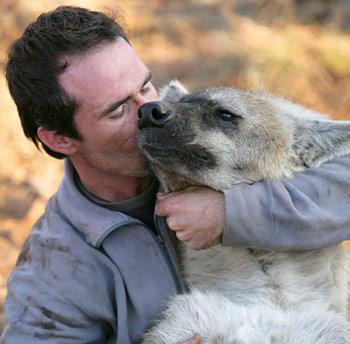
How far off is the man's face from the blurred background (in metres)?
2.77

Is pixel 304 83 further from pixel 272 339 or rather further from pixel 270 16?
pixel 272 339

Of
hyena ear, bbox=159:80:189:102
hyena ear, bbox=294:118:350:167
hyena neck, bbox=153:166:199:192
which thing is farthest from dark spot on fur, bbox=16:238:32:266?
hyena ear, bbox=294:118:350:167

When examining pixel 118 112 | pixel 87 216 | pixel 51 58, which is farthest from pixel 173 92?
pixel 87 216

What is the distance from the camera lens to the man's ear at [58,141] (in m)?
2.57

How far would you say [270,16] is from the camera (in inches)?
272

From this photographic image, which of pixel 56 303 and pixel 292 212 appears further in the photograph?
pixel 56 303

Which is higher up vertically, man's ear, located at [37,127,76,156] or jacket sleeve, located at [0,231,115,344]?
Answer: man's ear, located at [37,127,76,156]

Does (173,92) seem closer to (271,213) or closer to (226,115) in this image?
(226,115)

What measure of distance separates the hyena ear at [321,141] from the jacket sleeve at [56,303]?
0.86 metres

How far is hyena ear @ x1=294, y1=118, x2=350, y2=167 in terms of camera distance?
2449mm

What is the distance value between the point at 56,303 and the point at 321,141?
1094 millimetres

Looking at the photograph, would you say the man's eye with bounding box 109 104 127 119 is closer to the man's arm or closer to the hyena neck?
the hyena neck

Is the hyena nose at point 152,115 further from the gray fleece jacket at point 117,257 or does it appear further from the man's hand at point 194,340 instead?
the man's hand at point 194,340

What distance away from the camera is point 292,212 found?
2223 millimetres
